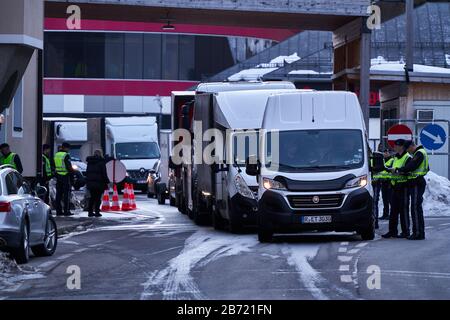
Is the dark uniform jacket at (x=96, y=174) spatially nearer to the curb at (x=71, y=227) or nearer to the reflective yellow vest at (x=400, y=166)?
the curb at (x=71, y=227)

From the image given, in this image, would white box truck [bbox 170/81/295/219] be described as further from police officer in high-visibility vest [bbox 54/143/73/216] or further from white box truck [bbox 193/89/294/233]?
police officer in high-visibility vest [bbox 54/143/73/216]

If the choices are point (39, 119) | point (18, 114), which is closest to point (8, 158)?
point (18, 114)

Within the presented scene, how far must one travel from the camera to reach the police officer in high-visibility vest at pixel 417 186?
22.6m

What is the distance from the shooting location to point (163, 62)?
259 feet

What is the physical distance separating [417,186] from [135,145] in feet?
107

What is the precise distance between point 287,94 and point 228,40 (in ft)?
189

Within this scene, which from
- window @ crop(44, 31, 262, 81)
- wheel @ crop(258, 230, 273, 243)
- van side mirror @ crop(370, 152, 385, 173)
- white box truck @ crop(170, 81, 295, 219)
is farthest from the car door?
window @ crop(44, 31, 262, 81)

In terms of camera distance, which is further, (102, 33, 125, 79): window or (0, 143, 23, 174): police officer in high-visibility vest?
(102, 33, 125, 79): window

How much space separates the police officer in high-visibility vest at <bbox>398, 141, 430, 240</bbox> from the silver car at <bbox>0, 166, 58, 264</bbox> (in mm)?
6274

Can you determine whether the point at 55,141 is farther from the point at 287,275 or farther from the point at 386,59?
the point at 287,275

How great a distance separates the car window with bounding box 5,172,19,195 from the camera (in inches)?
740

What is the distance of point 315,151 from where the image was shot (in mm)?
22484

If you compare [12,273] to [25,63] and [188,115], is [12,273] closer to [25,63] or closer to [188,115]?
[25,63]
